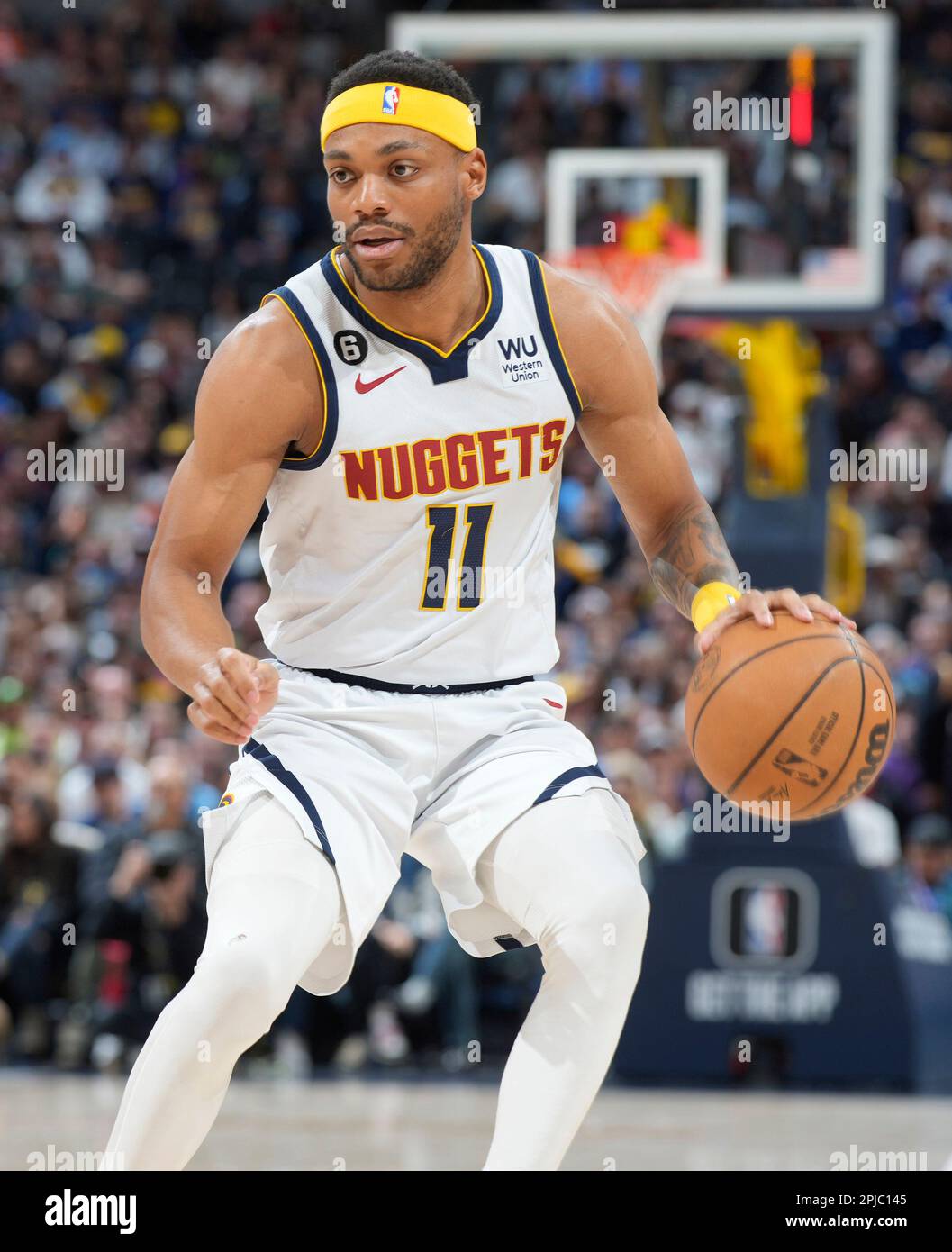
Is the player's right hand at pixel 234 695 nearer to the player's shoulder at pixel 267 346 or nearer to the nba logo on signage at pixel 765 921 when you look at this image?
the player's shoulder at pixel 267 346

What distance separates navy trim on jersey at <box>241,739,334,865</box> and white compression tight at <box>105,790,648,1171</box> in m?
0.04

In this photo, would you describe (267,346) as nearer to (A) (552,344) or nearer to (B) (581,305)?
(A) (552,344)

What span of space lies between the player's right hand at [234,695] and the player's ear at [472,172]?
4.09 ft

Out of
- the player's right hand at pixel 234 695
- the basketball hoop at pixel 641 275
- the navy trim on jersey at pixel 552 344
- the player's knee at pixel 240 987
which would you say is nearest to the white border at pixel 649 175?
the basketball hoop at pixel 641 275

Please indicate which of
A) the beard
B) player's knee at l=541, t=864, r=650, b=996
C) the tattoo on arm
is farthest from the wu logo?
player's knee at l=541, t=864, r=650, b=996

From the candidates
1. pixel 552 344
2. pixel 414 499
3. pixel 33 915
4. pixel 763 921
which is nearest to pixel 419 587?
pixel 414 499

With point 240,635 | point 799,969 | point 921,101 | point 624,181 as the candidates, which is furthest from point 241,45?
point 799,969

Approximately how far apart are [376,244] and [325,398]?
347mm

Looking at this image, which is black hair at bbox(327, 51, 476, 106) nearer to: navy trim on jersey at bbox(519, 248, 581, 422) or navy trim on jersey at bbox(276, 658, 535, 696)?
navy trim on jersey at bbox(519, 248, 581, 422)

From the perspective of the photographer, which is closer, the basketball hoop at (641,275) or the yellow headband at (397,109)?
the yellow headband at (397,109)

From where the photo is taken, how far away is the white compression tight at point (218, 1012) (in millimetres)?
3664

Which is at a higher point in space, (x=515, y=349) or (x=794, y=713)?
(x=515, y=349)

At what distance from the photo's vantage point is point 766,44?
10.2 metres
